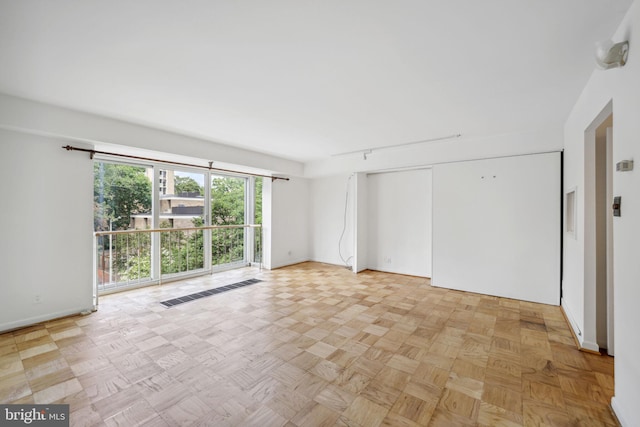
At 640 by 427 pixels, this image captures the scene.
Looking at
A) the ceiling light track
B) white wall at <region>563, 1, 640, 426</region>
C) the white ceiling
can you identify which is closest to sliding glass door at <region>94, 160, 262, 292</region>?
the white ceiling

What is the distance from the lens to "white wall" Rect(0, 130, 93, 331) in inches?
111

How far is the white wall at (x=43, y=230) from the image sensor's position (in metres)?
2.81

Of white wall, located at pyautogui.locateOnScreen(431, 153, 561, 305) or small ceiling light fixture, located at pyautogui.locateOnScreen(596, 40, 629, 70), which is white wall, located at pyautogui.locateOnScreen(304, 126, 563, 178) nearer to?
white wall, located at pyautogui.locateOnScreen(431, 153, 561, 305)

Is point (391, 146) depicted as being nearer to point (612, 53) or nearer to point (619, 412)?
point (612, 53)

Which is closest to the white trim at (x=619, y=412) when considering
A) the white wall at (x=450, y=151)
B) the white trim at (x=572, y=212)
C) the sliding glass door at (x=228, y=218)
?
the white trim at (x=572, y=212)

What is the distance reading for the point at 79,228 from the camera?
3.27m

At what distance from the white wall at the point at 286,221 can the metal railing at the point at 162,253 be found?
331 mm

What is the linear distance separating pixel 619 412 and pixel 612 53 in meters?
2.14

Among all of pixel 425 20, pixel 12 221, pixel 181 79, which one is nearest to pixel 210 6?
pixel 181 79

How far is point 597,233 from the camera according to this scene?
2461 millimetres

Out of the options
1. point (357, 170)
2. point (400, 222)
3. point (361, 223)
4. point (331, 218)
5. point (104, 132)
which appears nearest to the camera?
point (104, 132)

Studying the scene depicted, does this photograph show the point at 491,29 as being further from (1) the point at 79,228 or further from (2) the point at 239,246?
(2) the point at 239,246

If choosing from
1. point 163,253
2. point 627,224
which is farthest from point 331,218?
point 627,224

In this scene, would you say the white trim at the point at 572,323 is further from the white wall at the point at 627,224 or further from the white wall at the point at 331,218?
the white wall at the point at 331,218
